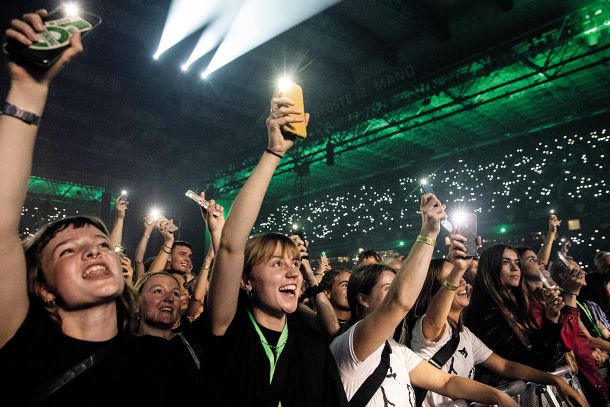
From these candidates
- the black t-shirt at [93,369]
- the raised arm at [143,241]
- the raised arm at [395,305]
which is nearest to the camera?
the black t-shirt at [93,369]

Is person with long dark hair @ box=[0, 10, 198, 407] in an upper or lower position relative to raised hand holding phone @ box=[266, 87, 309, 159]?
lower

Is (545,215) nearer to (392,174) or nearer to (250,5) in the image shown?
(392,174)

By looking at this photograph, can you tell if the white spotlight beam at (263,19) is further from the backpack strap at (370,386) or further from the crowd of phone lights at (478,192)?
the backpack strap at (370,386)

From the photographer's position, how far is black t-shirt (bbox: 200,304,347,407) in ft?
5.12

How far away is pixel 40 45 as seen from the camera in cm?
111

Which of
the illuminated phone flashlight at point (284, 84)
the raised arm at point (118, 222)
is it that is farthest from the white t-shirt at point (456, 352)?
the raised arm at point (118, 222)

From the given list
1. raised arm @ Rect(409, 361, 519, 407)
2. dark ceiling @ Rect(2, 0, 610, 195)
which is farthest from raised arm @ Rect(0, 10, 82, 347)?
dark ceiling @ Rect(2, 0, 610, 195)

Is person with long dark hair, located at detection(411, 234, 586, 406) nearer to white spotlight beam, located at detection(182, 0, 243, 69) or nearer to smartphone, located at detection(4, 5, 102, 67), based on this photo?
smartphone, located at detection(4, 5, 102, 67)

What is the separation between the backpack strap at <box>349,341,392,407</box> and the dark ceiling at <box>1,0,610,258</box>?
7.44m

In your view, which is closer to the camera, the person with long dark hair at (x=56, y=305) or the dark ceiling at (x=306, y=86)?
the person with long dark hair at (x=56, y=305)

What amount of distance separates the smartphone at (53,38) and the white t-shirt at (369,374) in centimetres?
171

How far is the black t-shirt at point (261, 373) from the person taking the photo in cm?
156

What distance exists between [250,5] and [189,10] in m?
1.27

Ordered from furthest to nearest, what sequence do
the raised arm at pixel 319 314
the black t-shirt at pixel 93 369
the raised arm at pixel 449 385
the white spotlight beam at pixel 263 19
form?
1. the white spotlight beam at pixel 263 19
2. the raised arm at pixel 319 314
3. the raised arm at pixel 449 385
4. the black t-shirt at pixel 93 369
